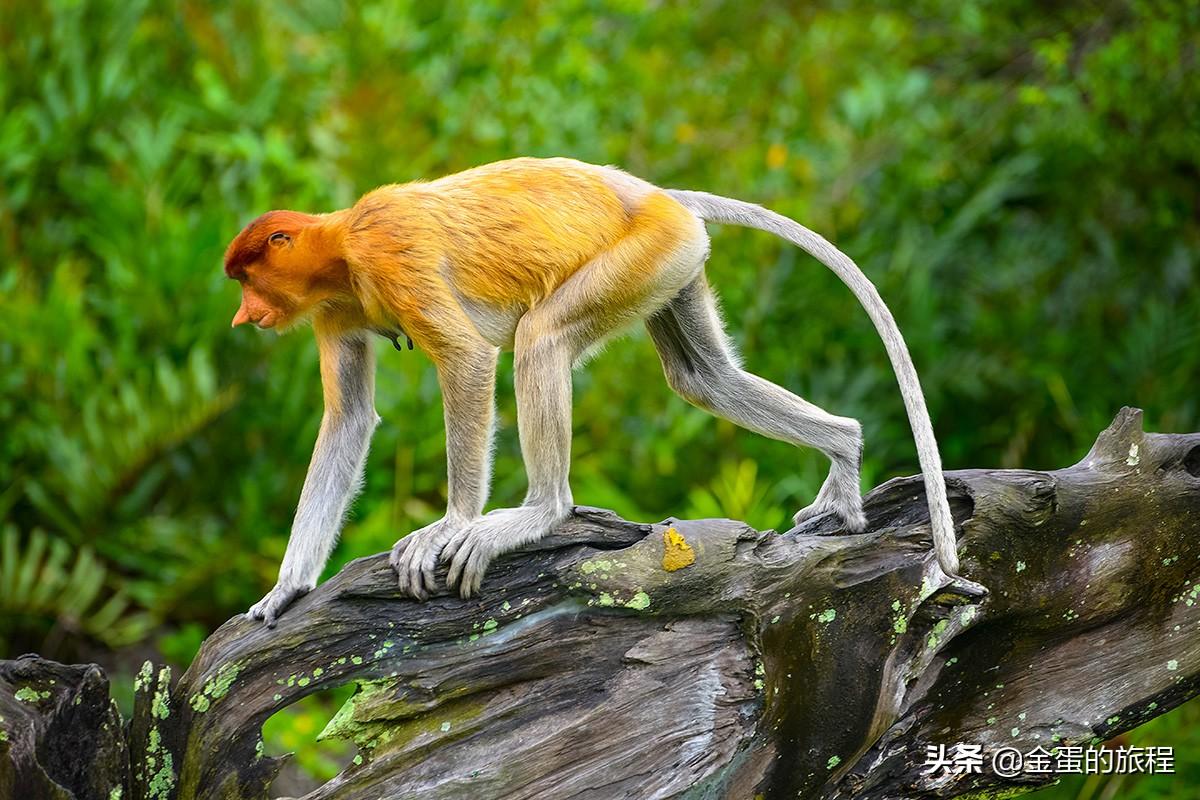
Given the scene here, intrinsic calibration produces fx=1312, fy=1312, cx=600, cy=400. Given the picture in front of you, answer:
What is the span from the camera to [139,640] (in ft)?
20.7

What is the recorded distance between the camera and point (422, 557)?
325cm

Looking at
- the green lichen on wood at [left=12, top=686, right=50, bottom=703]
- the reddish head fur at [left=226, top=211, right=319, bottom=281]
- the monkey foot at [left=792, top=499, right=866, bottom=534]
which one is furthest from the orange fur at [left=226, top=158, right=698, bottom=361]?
the green lichen on wood at [left=12, top=686, right=50, bottom=703]

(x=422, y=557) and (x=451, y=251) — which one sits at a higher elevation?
(x=451, y=251)

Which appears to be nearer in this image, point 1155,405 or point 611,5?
point 1155,405

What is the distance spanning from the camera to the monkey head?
332cm

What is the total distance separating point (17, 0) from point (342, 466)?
5.25m

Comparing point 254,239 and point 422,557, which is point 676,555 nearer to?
point 422,557

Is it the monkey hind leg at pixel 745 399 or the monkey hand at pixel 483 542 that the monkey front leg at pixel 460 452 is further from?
the monkey hind leg at pixel 745 399

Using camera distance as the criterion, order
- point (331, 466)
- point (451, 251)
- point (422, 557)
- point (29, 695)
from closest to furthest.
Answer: point (29, 695) < point (422, 557) < point (451, 251) < point (331, 466)

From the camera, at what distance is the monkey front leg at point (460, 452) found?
3264 mm

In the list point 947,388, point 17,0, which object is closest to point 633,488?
point 947,388

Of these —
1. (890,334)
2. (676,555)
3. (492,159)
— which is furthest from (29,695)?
(492,159)

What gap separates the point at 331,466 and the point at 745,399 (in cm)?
112

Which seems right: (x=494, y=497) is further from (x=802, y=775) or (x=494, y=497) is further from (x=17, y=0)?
(x=17, y=0)
